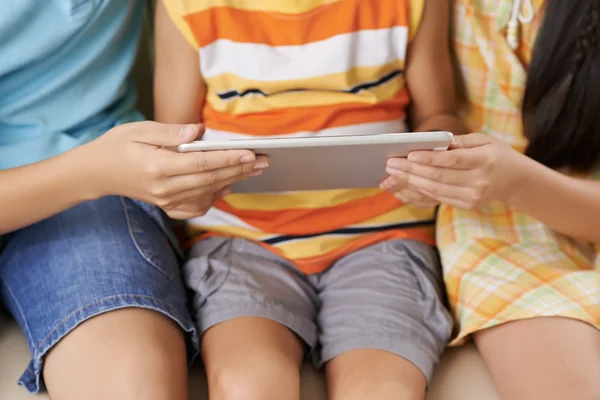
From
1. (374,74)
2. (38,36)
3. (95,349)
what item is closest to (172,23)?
(38,36)

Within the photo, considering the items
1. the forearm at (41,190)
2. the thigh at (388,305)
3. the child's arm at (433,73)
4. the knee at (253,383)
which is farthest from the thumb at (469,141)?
the forearm at (41,190)

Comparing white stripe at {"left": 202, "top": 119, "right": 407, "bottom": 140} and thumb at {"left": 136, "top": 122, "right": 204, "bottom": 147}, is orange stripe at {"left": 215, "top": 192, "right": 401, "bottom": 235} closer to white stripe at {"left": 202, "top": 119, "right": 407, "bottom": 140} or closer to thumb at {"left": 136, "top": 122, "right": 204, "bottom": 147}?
white stripe at {"left": 202, "top": 119, "right": 407, "bottom": 140}

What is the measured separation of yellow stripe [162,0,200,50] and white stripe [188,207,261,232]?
0.81 feet

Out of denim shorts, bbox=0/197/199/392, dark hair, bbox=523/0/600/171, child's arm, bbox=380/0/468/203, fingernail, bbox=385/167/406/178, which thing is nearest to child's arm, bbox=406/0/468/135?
child's arm, bbox=380/0/468/203

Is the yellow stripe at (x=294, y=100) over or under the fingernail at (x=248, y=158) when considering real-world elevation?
under

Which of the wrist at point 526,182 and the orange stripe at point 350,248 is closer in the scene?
the wrist at point 526,182

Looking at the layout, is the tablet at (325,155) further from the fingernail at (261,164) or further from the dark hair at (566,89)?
the dark hair at (566,89)

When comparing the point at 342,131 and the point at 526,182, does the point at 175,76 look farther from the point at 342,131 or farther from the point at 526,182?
the point at 526,182

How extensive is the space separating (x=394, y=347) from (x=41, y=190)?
0.49 m

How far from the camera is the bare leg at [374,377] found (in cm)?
83

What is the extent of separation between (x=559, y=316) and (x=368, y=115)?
14.9 inches

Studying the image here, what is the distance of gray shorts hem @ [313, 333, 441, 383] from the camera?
2.89 feet

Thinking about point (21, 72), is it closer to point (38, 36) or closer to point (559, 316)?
point (38, 36)

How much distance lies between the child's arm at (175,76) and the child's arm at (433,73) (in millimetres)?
314
